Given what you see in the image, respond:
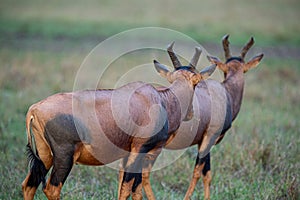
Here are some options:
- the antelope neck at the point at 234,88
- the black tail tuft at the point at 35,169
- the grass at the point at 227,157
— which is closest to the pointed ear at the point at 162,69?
the antelope neck at the point at 234,88

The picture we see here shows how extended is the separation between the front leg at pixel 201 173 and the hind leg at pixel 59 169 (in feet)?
7.71

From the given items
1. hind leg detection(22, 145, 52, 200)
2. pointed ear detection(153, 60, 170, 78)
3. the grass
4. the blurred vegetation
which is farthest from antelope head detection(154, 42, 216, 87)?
the blurred vegetation

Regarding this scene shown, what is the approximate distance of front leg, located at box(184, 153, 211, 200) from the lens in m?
7.64

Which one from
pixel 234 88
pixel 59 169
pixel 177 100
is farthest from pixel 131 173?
pixel 234 88

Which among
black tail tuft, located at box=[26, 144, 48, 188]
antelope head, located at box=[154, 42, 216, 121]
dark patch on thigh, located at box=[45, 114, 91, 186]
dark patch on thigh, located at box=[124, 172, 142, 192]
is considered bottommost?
dark patch on thigh, located at box=[124, 172, 142, 192]

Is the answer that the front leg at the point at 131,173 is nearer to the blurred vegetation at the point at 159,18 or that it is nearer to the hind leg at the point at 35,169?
the hind leg at the point at 35,169

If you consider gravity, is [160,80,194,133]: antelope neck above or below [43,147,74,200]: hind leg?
A: above

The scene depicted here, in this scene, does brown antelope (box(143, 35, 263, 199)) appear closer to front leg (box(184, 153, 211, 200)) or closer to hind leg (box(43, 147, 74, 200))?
front leg (box(184, 153, 211, 200))

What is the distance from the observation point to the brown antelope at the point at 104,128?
19.2 ft

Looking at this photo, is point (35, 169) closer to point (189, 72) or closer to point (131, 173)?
point (131, 173)

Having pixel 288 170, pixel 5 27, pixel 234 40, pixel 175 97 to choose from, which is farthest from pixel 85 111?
pixel 5 27

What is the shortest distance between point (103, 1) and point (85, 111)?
31077 millimetres

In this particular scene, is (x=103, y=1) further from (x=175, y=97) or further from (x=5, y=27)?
(x=175, y=97)

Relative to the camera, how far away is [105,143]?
621cm
